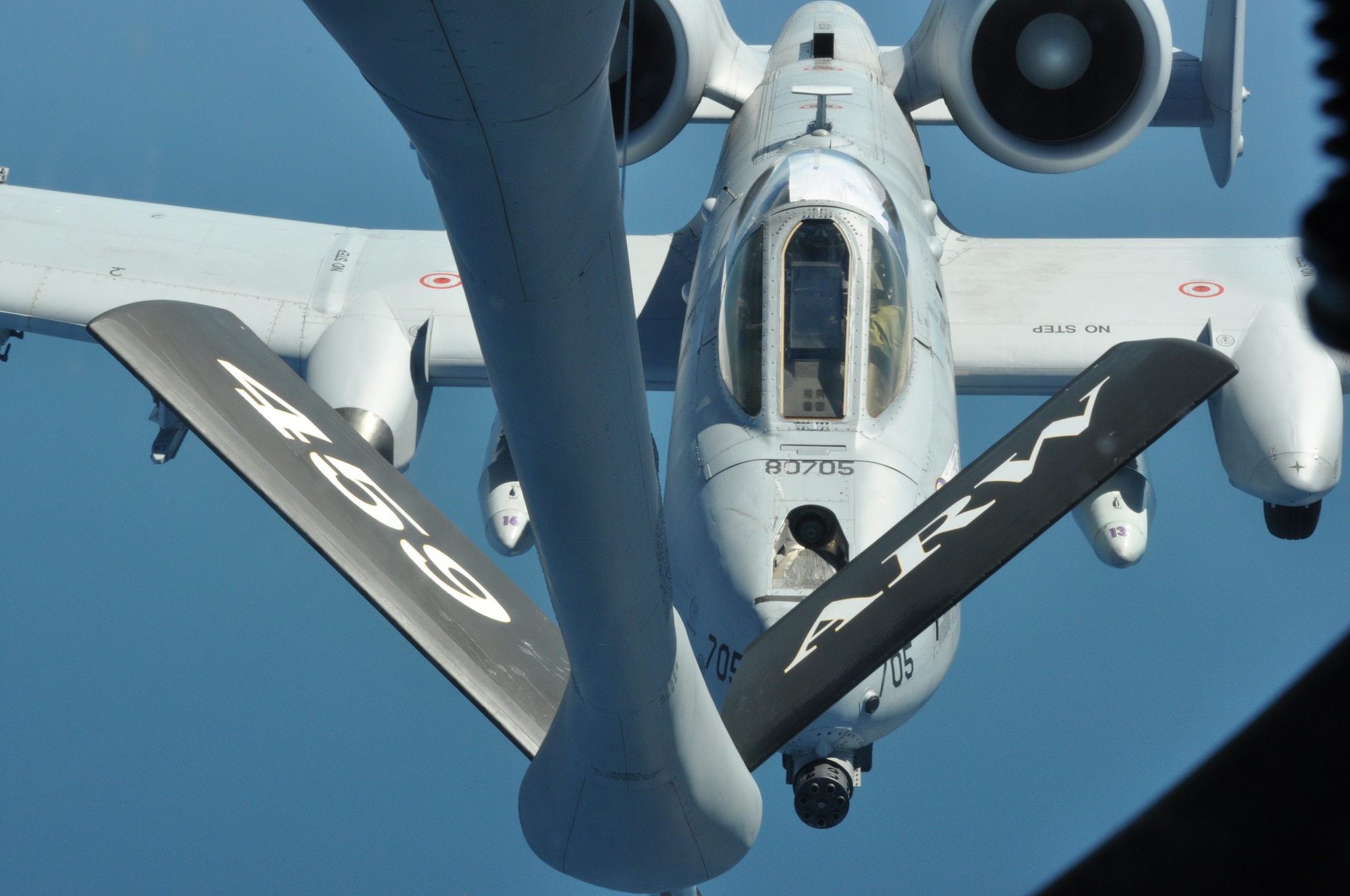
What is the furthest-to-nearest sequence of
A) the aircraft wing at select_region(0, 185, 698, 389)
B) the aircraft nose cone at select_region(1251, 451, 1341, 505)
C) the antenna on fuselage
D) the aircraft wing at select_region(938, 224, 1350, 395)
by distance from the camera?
1. the aircraft wing at select_region(0, 185, 698, 389)
2. the aircraft wing at select_region(938, 224, 1350, 395)
3. the antenna on fuselage
4. the aircraft nose cone at select_region(1251, 451, 1341, 505)

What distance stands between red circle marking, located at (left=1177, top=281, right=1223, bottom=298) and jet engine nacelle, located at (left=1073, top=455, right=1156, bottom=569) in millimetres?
2051

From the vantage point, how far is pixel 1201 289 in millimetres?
11594

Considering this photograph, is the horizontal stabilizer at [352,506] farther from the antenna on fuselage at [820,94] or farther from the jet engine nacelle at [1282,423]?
the antenna on fuselage at [820,94]

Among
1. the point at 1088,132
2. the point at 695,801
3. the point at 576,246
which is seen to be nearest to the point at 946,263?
the point at 1088,132

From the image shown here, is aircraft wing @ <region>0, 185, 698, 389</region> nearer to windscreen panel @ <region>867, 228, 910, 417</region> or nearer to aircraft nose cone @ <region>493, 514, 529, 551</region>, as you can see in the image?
aircraft nose cone @ <region>493, 514, 529, 551</region>

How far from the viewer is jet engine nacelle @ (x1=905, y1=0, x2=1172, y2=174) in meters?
11.5

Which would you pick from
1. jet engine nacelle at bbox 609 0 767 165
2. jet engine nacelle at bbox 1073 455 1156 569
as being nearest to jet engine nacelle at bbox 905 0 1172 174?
jet engine nacelle at bbox 609 0 767 165

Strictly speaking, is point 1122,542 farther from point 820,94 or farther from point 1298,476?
point 820,94

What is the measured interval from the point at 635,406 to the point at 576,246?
50cm

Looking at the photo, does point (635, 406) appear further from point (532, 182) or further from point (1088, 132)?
point (1088, 132)

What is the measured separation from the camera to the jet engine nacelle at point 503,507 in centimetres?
1070

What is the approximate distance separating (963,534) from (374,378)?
791 cm

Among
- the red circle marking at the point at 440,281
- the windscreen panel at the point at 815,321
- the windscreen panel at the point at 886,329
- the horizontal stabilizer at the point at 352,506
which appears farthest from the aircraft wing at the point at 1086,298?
the horizontal stabilizer at the point at 352,506

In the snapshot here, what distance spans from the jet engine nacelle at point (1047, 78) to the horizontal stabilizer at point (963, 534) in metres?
8.34
